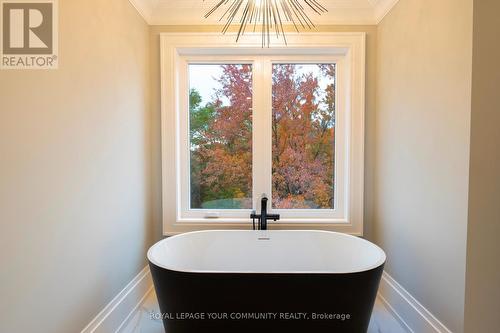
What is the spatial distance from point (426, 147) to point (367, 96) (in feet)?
2.69

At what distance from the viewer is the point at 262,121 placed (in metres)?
2.38

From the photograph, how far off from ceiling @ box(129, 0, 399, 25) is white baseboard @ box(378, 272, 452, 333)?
84.3 inches

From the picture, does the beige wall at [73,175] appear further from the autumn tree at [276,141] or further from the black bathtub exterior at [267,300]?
the autumn tree at [276,141]

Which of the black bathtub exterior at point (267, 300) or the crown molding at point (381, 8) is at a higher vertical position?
the crown molding at point (381, 8)

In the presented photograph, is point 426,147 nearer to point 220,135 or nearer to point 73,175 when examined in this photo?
point 220,135

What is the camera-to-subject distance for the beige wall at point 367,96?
7.30 feet

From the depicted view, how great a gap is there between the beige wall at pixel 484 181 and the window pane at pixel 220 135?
1.59 m

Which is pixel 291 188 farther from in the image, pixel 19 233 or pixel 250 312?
pixel 19 233

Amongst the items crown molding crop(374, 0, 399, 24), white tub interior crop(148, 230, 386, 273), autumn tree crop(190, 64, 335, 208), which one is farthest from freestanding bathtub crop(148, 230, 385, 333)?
crown molding crop(374, 0, 399, 24)

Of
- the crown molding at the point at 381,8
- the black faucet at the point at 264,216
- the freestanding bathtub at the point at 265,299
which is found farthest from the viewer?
the black faucet at the point at 264,216

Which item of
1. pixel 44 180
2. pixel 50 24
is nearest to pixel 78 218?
pixel 44 180

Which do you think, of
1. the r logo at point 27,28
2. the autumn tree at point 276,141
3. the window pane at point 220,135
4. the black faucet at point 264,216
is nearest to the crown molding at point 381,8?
the autumn tree at point 276,141

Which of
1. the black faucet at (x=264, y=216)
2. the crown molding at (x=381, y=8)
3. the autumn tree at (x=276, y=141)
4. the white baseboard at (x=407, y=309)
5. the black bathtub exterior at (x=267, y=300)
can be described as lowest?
the white baseboard at (x=407, y=309)

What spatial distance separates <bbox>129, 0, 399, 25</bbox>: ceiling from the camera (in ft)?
7.20
